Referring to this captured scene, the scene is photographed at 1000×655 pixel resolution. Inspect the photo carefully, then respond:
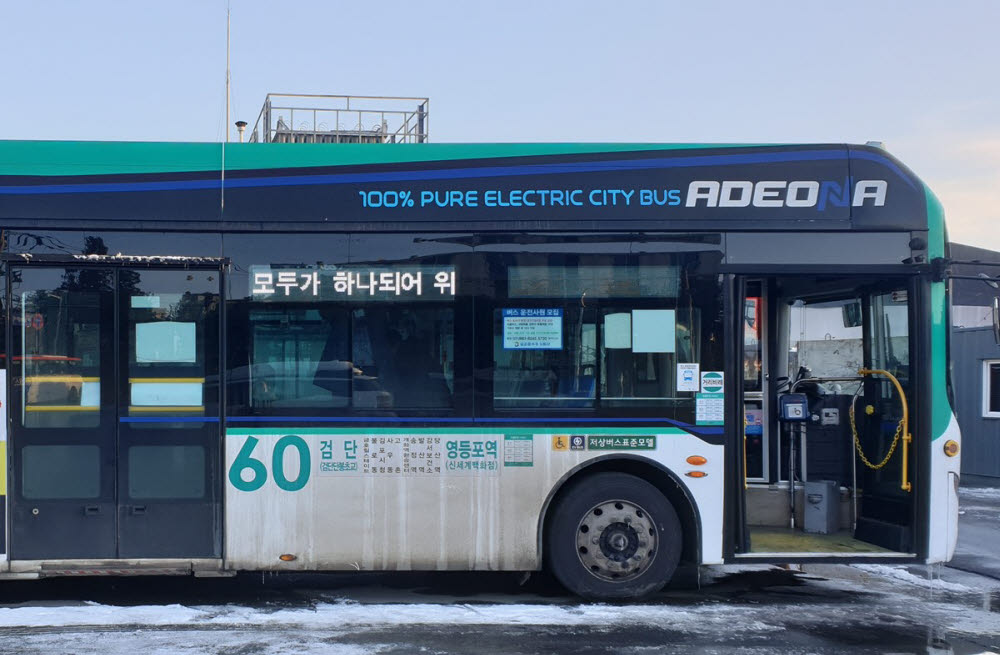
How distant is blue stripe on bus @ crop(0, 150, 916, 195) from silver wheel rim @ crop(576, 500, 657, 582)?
2.56 m

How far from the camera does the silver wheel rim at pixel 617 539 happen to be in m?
7.02

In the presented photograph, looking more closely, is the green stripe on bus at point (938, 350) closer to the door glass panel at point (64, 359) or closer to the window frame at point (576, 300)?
the window frame at point (576, 300)

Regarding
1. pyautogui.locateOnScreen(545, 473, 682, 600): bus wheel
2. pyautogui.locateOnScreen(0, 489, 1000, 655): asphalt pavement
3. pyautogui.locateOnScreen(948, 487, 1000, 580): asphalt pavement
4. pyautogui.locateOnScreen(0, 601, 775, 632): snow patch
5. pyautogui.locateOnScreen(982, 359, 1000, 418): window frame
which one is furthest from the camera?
pyautogui.locateOnScreen(982, 359, 1000, 418): window frame

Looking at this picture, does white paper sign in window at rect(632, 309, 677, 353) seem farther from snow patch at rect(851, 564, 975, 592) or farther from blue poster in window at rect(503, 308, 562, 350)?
snow patch at rect(851, 564, 975, 592)

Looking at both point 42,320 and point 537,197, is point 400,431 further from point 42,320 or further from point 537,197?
point 42,320

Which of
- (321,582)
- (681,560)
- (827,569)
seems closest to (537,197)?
(681,560)

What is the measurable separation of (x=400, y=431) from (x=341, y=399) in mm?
494

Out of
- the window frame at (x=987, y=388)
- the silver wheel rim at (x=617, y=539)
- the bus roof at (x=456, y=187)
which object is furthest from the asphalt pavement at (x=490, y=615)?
the window frame at (x=987, y=388)

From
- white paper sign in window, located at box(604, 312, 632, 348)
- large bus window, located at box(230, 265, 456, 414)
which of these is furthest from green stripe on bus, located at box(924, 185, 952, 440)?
large bus window, located at box(230, 265, 456, 414)

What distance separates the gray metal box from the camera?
26.3 feet

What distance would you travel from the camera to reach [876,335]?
7.92m

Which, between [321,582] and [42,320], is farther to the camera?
[321,582]

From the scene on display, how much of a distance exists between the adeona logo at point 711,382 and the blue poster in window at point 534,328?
1106 mm

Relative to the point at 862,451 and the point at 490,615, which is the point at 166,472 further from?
the point at 862,451
